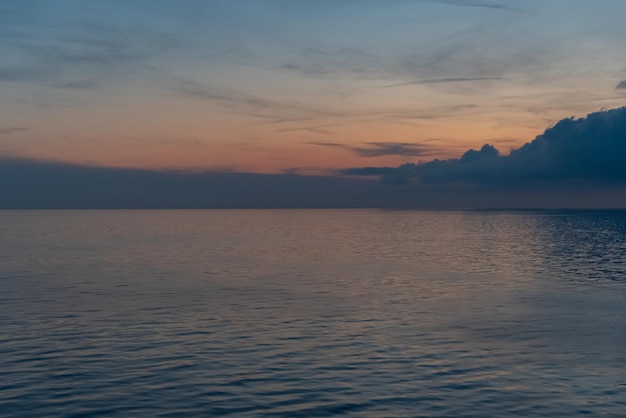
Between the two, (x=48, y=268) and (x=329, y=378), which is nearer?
(x=329, y=378)

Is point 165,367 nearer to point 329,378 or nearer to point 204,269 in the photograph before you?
point 329,378

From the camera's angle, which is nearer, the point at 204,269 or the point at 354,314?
the point at 354,314

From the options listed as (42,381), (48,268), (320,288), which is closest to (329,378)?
(42,381)

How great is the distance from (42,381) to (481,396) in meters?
20.3

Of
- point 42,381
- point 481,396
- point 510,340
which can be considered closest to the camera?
point 481,396

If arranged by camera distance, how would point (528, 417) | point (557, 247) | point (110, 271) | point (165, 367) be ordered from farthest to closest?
Answer: point (557, 247)
point (110, 271)
point (165, 367)
point (528, 417)

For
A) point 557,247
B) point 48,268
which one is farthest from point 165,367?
point 557,247

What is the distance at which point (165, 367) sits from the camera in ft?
111

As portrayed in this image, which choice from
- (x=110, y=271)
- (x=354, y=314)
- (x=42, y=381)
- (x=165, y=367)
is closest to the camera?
(x=42, y=381)

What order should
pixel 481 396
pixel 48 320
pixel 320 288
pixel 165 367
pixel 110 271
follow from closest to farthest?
1. pixel 481 396
2. pixel 165 367
3. pixel 48 320
4. pixel 320 288
5. pixel 110 271

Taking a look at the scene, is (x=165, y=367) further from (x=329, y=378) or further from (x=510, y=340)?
(x=510, y=340)

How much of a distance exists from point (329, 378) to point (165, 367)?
334 inches

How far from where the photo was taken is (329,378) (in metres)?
32.0

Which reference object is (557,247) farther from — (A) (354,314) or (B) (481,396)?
(B) (481,396)
